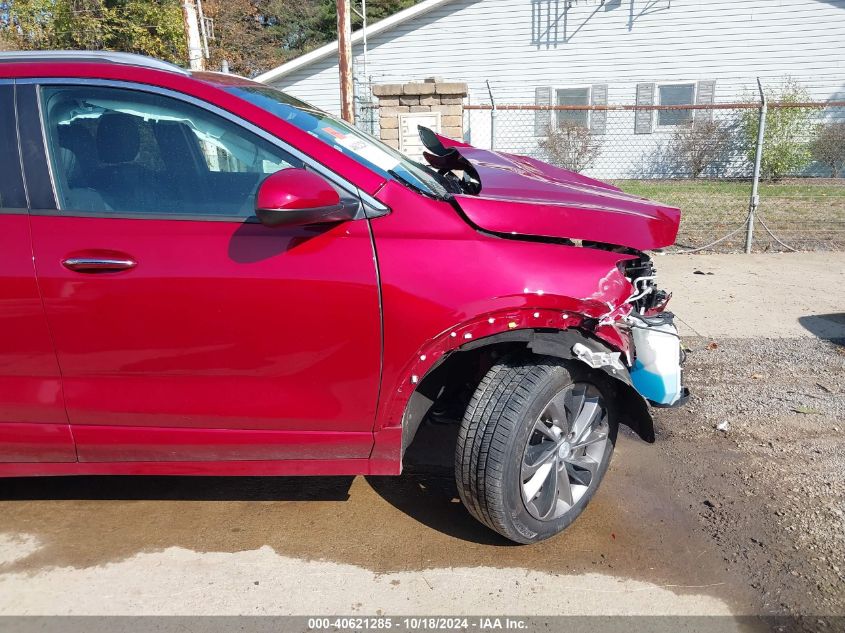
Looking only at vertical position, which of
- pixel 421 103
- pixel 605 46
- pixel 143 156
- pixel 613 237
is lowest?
pixel 613 237

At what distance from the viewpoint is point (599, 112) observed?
16.3 m

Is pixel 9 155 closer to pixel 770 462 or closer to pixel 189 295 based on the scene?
pixel 189 295

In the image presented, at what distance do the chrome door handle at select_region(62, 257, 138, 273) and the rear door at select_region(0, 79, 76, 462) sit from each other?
150 millimetres

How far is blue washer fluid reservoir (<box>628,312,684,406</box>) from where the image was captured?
289 cm

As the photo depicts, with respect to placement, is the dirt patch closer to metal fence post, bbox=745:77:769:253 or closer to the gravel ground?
the gravel ground

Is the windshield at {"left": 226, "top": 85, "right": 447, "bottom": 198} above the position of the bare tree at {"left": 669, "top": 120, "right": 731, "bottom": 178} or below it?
above

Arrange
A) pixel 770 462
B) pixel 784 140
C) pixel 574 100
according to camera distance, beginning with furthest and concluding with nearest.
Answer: pixel 574 100
pixel 784 140
pixel 770 462

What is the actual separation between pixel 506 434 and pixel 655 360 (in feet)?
2.57

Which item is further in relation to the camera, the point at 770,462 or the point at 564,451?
the point at 770,462

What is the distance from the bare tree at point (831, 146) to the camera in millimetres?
14398

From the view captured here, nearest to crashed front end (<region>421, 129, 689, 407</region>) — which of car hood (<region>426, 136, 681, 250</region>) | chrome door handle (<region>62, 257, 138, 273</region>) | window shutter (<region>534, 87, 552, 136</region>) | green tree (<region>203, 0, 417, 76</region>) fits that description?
car hood (<region>426, 136, 681, 250</region>)

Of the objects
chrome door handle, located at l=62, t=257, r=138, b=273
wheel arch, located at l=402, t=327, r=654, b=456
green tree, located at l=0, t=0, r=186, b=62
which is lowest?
wheel arch, located at l=402, t=327, r=654, b=456

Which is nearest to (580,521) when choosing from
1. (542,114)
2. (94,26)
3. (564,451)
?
(564,451)

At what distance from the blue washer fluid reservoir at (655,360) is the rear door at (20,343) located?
234 centimetres
